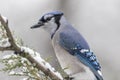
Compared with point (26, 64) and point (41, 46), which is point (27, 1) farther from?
point (26, 64)

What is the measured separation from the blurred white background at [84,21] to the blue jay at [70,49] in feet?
9.36

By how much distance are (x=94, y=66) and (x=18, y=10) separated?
473 cm

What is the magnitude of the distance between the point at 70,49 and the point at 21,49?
725mm

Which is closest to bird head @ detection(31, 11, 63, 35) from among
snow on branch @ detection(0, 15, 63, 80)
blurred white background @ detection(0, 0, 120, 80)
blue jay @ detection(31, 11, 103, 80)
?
blue jay @ detection(31, 11, 103, 80)

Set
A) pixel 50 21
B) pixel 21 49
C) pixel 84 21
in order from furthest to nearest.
Result: 1. pixel 84 21
2. pixel 50 21
3. pixel 21 49

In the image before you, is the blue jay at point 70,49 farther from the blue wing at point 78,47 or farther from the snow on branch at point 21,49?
the snow on branch at point 21,49

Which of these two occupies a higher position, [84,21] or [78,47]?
[84,21]

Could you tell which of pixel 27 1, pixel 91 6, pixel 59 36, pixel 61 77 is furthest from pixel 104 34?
pixel 61 77

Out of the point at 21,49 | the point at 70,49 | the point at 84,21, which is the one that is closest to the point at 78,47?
the point at 70,49

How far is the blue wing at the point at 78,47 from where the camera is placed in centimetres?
283

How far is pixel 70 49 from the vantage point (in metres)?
2.94

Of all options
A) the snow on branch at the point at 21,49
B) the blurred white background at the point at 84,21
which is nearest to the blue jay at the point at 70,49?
the snow on branch at the point at 21,49

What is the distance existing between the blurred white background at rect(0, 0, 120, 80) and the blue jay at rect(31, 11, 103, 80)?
285cm

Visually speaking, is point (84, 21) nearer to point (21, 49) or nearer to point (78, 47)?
point (78, 47)
